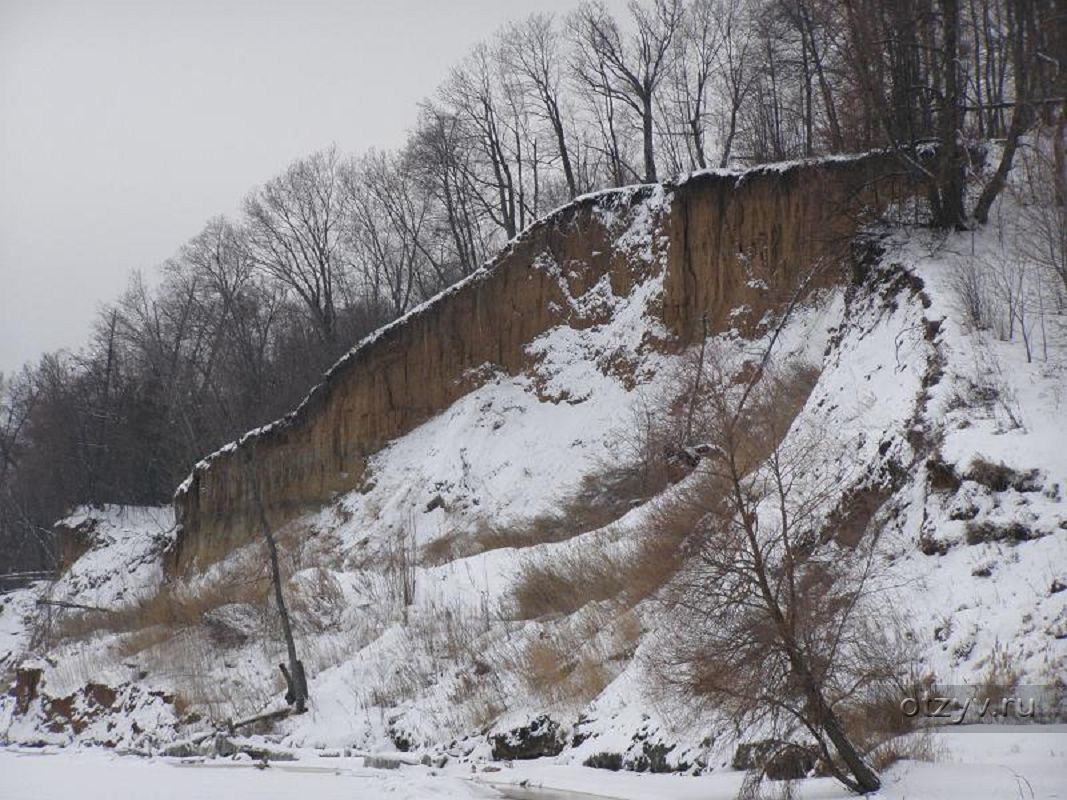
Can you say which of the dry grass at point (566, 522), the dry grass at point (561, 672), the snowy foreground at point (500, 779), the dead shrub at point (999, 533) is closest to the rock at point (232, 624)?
the dry grass at point (566, 522)

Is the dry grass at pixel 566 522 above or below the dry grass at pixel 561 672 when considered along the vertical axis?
above

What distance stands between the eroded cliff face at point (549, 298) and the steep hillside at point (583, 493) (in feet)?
0.26

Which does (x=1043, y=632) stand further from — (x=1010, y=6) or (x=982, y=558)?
(x=1010, y=6)

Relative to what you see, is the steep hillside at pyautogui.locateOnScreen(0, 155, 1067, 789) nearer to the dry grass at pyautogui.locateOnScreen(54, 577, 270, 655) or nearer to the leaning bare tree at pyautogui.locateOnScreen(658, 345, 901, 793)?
the dry grass at pyautogui.locateOnScreen(54, 577, 270, 655)

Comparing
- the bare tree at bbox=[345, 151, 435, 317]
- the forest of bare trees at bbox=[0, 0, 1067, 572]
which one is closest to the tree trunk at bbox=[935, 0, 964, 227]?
the forest of bare trees at bbox=[0, 0, 1067, 572]

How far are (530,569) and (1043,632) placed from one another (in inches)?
420

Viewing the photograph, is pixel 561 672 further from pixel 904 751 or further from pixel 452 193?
pixel 452 193

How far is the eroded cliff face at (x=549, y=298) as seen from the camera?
76.3 ft

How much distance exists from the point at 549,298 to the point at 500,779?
16938 millimetres

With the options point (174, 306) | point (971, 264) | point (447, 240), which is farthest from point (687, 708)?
point (174, 306)

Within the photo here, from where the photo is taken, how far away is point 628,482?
23.1 metres

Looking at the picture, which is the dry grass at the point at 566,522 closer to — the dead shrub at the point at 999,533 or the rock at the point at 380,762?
the rock at the point at 380,762

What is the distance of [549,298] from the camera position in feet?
92.3

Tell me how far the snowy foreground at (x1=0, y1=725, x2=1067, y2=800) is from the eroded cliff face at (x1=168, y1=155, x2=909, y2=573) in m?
7.75
